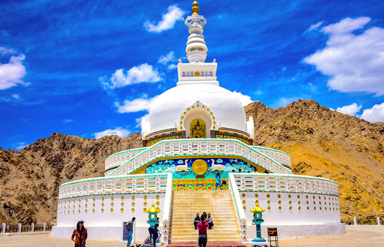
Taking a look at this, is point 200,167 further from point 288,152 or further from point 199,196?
point 288,152

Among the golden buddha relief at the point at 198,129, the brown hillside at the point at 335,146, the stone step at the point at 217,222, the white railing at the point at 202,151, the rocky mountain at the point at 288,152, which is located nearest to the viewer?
the stone step at the point at 217,222

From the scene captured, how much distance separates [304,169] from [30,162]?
5572 cm

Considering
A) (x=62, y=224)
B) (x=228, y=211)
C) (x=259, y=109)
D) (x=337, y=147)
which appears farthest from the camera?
(x=259, y=109)

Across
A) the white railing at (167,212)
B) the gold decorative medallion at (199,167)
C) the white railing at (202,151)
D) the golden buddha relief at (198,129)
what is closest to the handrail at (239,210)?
the white railing at (167,212)

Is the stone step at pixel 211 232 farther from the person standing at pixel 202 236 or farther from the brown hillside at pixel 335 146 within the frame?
the brown hillside at pixel 335 146

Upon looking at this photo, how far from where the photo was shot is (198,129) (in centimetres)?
2750

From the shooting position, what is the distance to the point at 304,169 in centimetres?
6275

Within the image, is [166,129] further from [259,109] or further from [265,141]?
[259,109]

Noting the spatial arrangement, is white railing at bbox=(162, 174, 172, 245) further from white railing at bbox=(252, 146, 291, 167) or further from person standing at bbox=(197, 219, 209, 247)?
white railing at bbox=(252, 146, 291, 167)

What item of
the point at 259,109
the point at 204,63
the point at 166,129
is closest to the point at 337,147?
the point at 259,109

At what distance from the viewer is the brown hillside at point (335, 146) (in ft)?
183

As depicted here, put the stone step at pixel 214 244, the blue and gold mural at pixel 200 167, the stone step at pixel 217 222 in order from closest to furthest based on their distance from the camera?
1. the stone step at pixel 214 244
2. the stone step at pixel 217 222
3. the blue and gold mural at pixel 200 167

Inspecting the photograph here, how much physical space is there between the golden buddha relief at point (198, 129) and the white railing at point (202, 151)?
5.11 meters

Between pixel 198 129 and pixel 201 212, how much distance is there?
11.2m
